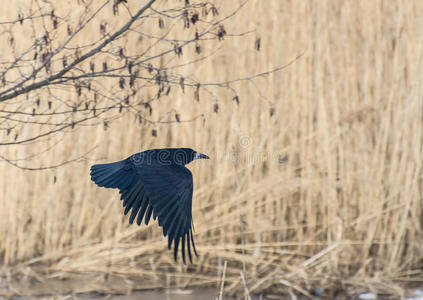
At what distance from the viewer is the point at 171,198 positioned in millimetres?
2549

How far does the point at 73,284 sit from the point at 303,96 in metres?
1.97

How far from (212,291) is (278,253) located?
1.77ft

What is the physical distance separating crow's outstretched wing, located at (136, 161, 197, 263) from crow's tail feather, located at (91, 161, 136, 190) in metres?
0.28

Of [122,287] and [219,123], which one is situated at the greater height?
[219,123]

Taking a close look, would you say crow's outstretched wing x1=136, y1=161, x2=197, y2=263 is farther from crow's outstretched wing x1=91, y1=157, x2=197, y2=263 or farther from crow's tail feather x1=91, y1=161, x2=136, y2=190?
crow's tail feather x1=91, y1=161, x2=136, y2=190

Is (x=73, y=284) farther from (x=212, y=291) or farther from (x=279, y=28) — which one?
(x=279, y=28)

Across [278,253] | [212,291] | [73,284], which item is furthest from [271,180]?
[73,284]

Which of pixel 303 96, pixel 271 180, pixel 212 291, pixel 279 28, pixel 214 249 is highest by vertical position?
pixel 279 28

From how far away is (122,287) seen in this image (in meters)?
3.96

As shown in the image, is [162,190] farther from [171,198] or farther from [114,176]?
[114,176]

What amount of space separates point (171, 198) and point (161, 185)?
8 centimetres

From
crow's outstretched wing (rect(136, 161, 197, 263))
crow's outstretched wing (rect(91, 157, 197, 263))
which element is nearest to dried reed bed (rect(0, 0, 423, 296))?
crow's outstretched wing (rect(91, 157, 197, 263))

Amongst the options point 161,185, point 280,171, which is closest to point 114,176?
point 161,185

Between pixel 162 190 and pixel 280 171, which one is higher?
pixel 280 171
